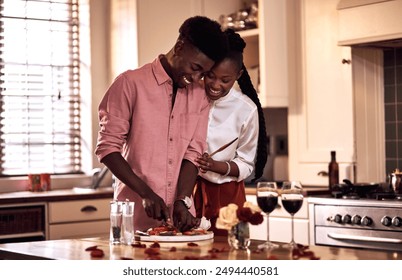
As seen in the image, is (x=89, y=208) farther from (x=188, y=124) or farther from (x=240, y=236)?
(x=240, y=236)

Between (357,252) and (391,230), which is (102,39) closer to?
(391,230)

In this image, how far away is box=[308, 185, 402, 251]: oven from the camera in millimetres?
3656

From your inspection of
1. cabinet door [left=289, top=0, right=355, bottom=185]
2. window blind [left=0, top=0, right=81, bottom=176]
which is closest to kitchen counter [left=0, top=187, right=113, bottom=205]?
window blind [left=0, top=0, right=81, bottom=176]

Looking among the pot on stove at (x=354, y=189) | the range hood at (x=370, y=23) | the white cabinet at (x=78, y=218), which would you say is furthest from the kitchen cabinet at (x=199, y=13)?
the white cabinet at (x=78, y=218)

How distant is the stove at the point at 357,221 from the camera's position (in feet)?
12.0

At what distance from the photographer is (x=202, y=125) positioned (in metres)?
2.68

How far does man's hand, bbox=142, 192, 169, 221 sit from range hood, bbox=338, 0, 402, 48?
200cm

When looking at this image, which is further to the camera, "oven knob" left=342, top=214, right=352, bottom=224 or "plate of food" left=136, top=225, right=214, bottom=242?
"oven knob" left=342, top=214, right=352, bottom=224

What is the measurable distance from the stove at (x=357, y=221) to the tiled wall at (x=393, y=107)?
21.6 inches

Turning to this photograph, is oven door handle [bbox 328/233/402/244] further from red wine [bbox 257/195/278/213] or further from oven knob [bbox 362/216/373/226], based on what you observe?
red wine [bbox 257/195/278/213]

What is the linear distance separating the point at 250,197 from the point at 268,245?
213 centimetres

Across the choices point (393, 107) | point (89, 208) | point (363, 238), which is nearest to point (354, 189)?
point (363, 238)

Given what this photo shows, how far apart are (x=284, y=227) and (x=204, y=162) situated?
1639mm

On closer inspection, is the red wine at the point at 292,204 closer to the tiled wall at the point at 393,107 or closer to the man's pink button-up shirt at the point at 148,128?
the man's pink button-up shirt at the point at 148,128
